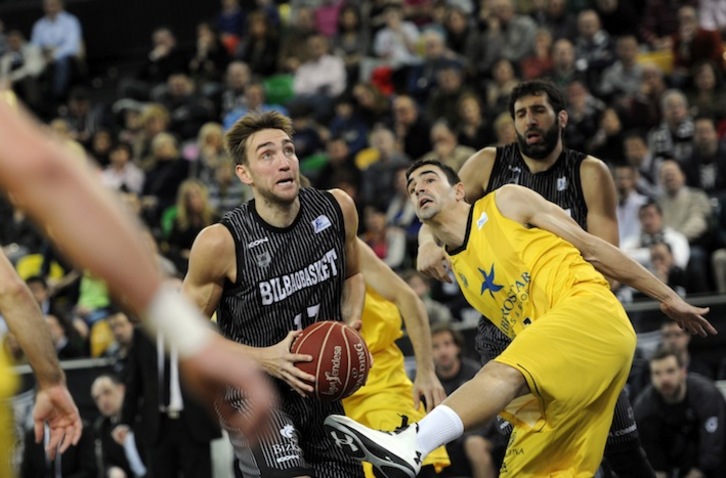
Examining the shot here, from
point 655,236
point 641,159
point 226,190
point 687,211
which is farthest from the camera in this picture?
point 226,190

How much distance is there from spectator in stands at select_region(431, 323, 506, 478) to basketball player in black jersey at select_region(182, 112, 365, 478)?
331cm

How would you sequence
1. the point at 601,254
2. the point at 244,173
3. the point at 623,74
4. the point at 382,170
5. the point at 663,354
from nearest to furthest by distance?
the point at 601,254 < the point at 244,173 < the point at 663,354 < the point at 382,170 < the point at 623,74

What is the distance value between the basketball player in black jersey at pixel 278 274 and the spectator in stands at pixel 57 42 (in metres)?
13.3

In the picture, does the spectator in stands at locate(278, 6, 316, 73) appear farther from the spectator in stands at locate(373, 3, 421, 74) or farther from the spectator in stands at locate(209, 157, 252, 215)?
the spectator in stands at locate(209, 157, 252, 215)

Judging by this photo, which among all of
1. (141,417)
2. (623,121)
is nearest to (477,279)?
(141,417)

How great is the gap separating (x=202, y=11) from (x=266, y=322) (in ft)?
47.9

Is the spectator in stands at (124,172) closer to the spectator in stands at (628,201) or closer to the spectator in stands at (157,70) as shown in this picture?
the spectator in stands at (157,70)

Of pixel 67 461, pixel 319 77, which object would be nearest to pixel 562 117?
pixel 67 461

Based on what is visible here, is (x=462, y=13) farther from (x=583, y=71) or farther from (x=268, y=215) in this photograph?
Result: (x=268, y=215)

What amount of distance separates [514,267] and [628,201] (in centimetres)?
583

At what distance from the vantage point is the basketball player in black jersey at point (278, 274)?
5.68 m

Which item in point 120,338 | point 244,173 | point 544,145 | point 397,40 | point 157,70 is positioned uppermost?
point 157,70

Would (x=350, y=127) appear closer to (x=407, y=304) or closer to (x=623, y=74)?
(x=623, y=74)

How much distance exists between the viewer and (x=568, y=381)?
5.39 meters
